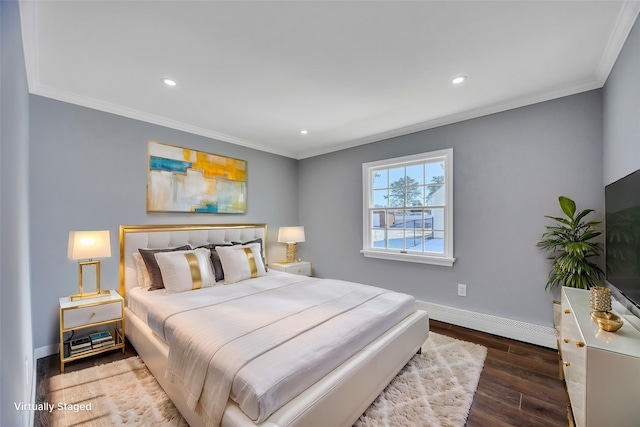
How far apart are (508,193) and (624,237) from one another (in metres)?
1.40

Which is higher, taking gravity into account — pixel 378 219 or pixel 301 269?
pixel 378 219

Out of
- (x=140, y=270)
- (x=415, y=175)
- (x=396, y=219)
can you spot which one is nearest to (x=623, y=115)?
(x=415, y=175)

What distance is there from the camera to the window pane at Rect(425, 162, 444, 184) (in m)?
3.46

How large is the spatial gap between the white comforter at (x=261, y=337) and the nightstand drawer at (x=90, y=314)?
19.4 inches

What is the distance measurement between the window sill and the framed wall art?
2.06 m

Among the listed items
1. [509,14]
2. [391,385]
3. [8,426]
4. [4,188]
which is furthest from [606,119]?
[8,426]

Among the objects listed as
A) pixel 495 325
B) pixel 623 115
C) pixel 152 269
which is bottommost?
pixel 495 325

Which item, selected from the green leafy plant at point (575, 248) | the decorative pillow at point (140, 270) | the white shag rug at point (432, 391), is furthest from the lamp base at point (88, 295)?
the green leafy plant at point (575, 248)

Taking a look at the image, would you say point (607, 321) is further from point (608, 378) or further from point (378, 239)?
point (378, 239)

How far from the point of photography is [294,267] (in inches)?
174

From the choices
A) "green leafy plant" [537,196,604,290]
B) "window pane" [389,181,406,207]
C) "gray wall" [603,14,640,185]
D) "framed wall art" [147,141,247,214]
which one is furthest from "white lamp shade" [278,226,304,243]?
"gray wall" [603,14,640,185]

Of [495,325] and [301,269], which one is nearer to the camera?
[495,325]

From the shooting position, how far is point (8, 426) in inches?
39.2

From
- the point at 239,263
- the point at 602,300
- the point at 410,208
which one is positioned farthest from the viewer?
the point at 410,208
